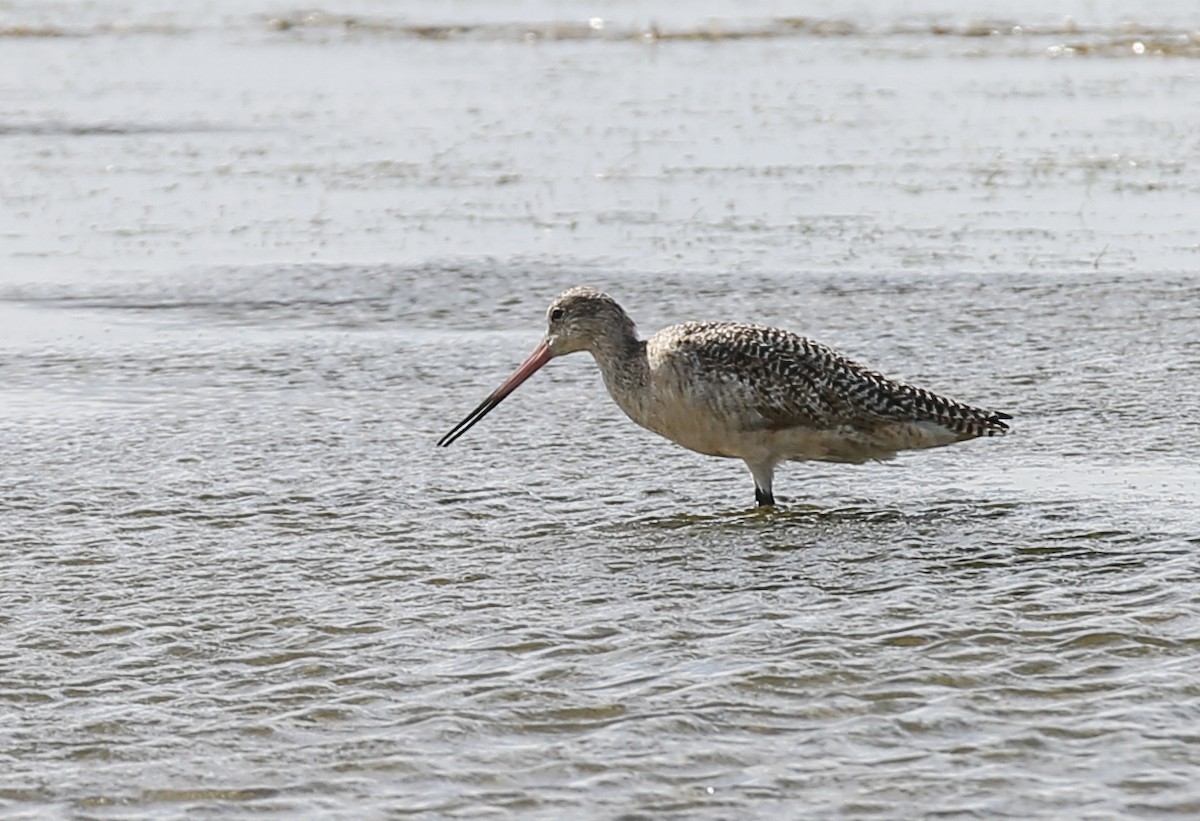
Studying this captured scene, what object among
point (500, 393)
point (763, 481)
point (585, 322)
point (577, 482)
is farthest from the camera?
point (500, 393)

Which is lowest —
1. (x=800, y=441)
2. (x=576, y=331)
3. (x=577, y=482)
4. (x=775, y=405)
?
(x=577, y=482)

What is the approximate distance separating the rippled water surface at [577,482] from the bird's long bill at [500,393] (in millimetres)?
169

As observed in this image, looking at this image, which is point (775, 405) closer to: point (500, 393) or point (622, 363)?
point (622, 363)

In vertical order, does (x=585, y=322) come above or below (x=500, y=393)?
above

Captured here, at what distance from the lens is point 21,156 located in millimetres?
15914

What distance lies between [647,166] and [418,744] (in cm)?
1040

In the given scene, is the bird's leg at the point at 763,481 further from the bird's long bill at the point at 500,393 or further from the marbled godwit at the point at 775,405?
the bird's long bill at the point at 500,393

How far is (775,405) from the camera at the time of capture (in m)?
7.30

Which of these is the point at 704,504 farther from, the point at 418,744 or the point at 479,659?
the point at 418,744

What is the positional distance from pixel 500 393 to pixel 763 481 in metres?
1.33

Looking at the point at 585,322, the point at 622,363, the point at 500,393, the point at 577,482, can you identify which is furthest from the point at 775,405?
the point at 500,393

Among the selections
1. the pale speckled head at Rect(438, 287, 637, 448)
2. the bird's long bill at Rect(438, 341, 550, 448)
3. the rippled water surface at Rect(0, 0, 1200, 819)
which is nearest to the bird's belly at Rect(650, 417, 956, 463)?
the rippled water surface at Rect(0, 0, 1200, 819)

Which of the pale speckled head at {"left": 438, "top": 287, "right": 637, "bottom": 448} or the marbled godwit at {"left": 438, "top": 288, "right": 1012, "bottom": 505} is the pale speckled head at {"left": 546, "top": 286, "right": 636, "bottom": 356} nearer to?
the pale speckled head at {"left": 438, "top": 287, "right": 637, "bottom": 448}

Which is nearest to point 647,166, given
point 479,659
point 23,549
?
point 23,549
